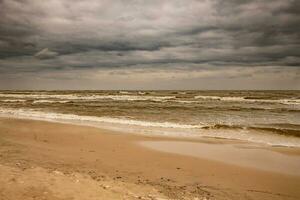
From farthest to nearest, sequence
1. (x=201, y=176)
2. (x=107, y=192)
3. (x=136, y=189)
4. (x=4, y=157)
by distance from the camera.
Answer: (x=4, y=157), (x=201, y=176), (x=136, y=189), (x=107, y=192)

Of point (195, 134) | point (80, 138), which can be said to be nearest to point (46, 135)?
point (80, 138)

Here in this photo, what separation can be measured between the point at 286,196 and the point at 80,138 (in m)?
8.79

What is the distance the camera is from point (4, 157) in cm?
834

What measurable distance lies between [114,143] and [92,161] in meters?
3.34

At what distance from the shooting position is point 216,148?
453 inches

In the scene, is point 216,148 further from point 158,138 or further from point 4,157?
point 4,157

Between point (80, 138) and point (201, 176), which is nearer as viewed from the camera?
point (201, 176)

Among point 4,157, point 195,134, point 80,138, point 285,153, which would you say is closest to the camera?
point 4,157

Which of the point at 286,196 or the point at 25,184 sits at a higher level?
the point at 25,184

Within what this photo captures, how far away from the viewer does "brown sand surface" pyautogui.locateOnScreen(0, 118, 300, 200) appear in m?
5.69

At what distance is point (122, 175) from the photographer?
287 inches

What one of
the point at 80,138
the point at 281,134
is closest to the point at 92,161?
the point at 80,138

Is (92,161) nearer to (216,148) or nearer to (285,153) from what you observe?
(216,148)

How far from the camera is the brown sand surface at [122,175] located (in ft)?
18.7
